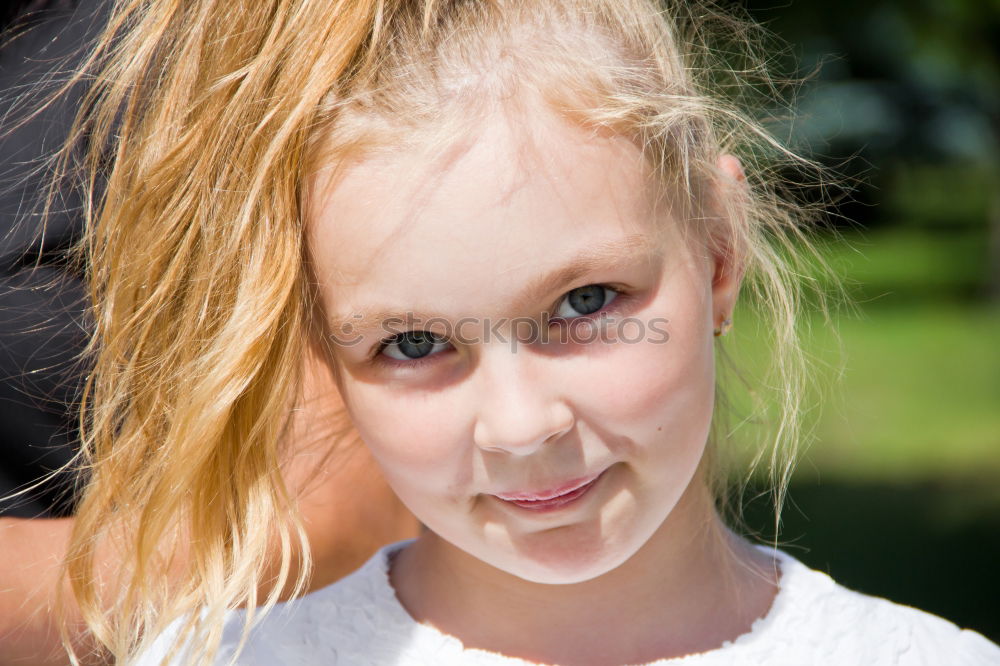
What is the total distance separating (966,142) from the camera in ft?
57.7

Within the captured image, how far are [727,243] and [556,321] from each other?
13.3 inches

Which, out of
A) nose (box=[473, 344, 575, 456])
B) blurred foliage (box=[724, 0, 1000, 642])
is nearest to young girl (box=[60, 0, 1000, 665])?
nose (box=[473, 344, 575, 456])

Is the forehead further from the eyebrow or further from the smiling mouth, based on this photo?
the smiling mouth

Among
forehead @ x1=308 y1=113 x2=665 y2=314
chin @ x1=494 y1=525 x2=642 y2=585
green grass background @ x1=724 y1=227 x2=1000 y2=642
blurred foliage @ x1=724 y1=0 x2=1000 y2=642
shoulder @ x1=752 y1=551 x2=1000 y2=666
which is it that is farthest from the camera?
green grass background @ x1=724 y1=227 x2=1000 y2=642

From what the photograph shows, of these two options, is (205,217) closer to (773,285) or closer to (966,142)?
(773,285)

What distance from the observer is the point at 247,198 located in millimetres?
1467

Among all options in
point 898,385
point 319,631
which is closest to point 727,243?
point 319,631

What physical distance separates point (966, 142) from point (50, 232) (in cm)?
1813

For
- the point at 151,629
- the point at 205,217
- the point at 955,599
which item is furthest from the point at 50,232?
the point at 955,599

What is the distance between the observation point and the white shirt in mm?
1543

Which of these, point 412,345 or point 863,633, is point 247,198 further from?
point 863,633

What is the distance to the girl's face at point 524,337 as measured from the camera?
1328 mm

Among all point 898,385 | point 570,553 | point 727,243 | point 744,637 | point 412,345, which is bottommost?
point 898,385

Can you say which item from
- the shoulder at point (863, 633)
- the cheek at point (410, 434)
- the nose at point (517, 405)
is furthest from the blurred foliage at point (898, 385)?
the cheek at point (410, 434)
